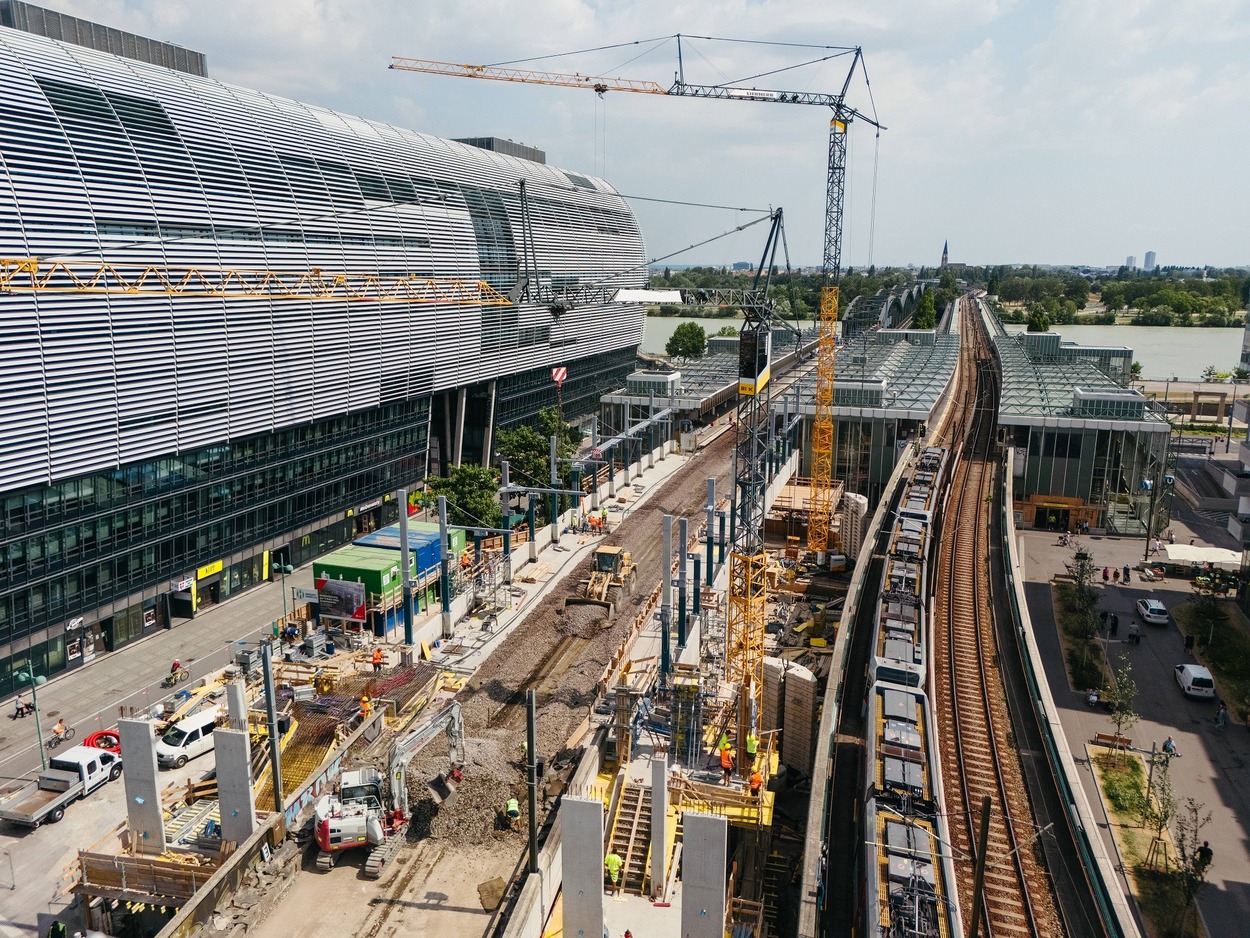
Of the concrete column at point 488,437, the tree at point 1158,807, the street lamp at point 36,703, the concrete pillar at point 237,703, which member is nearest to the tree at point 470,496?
the concrete column at point 488,437

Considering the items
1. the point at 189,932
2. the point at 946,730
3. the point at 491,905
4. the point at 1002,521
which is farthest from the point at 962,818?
the point at 1002,521

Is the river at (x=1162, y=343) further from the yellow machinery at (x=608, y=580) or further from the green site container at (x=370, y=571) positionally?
the green site container at (x=370, y=571)

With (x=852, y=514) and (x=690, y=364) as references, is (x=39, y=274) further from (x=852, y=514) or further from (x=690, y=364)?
(x=690, y=364)

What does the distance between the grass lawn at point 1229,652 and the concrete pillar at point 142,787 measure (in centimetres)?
3331

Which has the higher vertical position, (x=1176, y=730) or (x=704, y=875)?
(x=704, y=875)

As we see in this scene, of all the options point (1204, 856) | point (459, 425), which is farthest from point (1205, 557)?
point (459, 425)

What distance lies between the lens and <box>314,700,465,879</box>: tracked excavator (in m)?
21.7

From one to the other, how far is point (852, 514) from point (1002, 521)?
7.21 m

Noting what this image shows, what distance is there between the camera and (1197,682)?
31.9 m

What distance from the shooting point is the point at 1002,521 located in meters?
44.7

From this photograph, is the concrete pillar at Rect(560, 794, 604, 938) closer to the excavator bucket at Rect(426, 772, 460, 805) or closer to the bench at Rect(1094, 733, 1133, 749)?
the excavator bucket at Rect(426, 772, 460, 805)

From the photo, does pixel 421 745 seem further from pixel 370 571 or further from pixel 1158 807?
pixel 1158 807

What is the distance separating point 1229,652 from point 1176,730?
Result: 790 centimetres

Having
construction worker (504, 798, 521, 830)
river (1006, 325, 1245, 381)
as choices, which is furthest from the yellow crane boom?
river (1006, 325, 1245, 381)
